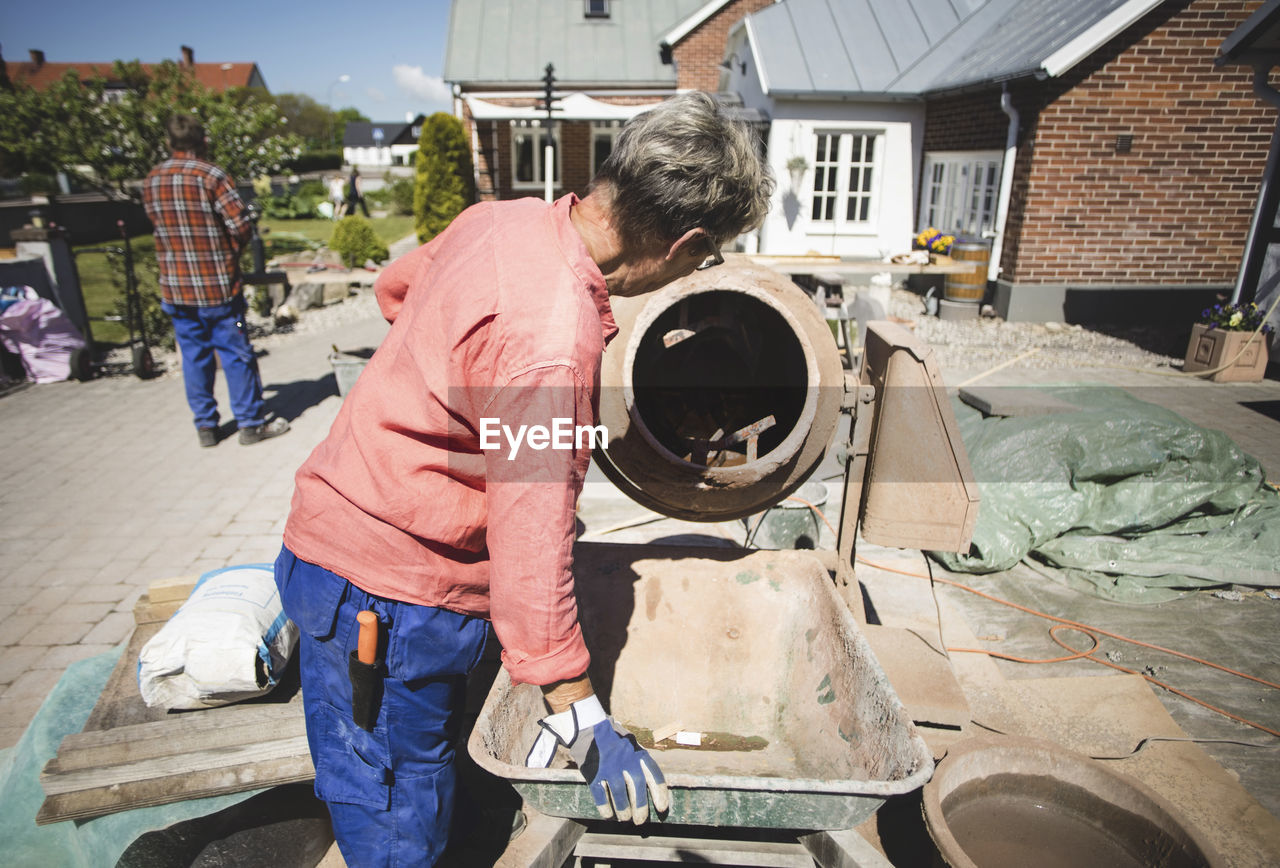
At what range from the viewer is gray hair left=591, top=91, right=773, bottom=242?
1.42 metres

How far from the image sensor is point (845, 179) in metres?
12.0

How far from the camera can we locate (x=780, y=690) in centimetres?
237

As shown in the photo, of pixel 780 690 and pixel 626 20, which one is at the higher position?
pixel 626 20

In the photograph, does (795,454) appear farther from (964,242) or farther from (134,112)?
(134,112)

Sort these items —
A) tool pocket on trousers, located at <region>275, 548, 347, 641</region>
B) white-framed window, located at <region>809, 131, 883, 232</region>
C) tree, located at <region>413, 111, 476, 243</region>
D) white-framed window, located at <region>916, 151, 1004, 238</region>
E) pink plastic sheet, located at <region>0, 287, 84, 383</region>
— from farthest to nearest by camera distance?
1. tree, located at <region>413, 111, 476, 243</region>
2. white-framed window, located at <region>809, 131, 883, 232</region>
3. white-framed window, located at <region>916, 151, 1004, 238</region>
4. pink plastic sheet, located at <region>0, 287, 84, 383</region>
5. tool pocket on trousers, located at <region>275, 548, 347, 641</region>

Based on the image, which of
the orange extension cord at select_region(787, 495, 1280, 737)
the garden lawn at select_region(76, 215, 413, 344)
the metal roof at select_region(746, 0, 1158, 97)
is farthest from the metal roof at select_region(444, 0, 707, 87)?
the orange extension cord at select_region(787, 495, 1280, 737)

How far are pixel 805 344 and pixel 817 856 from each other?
4.61ft

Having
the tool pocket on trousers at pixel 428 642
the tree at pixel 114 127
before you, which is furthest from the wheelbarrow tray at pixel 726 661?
the tree at pixel 114 127

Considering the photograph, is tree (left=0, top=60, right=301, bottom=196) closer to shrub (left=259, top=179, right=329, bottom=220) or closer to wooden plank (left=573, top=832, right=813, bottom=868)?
wooden plank (left=573, top=832, right=813, bottom=868)

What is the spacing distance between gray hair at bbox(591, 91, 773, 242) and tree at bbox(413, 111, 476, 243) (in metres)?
12.2

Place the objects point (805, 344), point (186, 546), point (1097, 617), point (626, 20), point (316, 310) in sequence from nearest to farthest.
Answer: point (805, 344) < point (1097, 617) < point (186, 546) < point (316, 310) < point (626, 20)

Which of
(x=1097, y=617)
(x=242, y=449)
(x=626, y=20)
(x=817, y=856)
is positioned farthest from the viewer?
(x=626, y=20)

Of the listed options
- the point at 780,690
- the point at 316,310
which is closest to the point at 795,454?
the point at 780,690

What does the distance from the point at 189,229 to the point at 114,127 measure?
6900 mm
